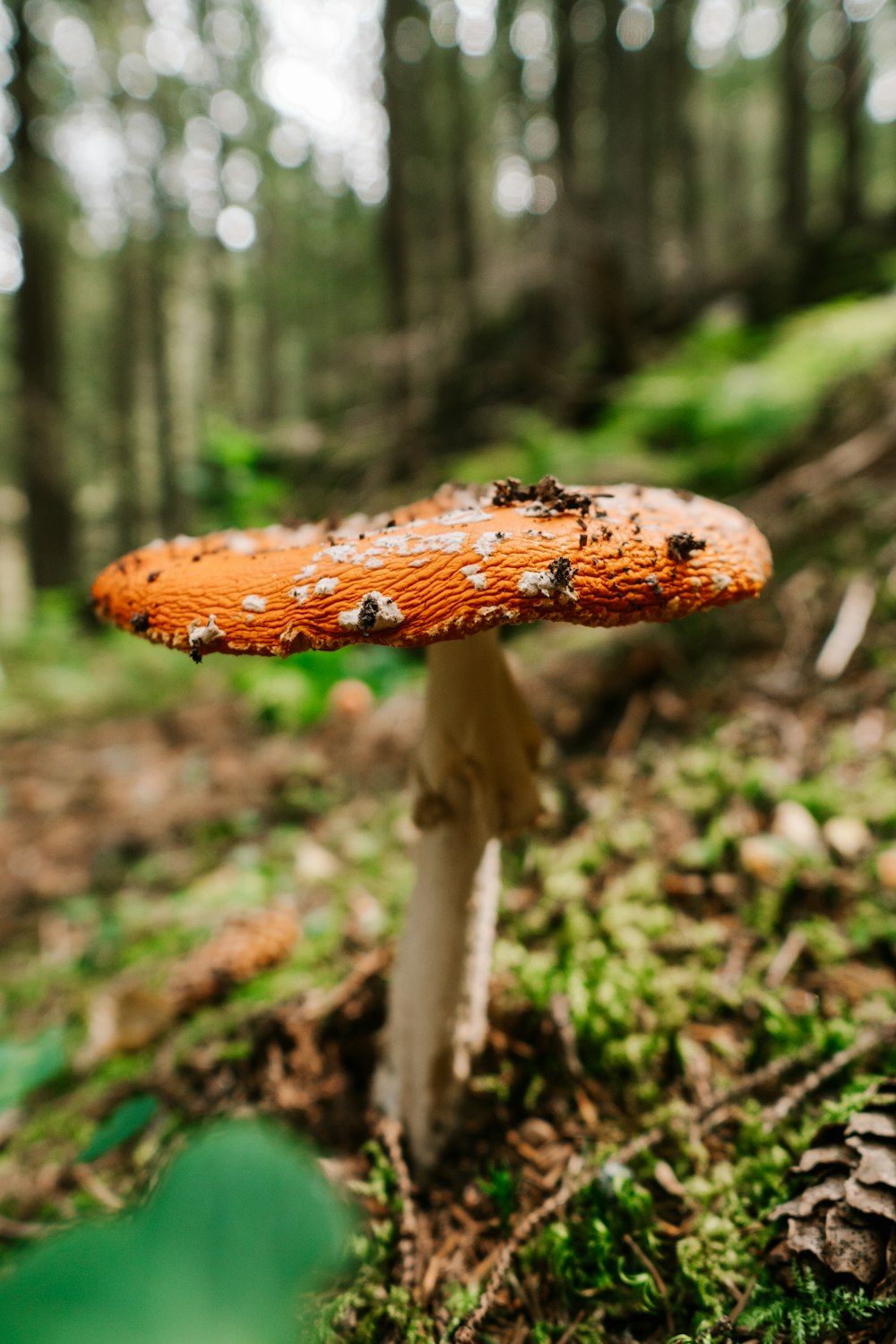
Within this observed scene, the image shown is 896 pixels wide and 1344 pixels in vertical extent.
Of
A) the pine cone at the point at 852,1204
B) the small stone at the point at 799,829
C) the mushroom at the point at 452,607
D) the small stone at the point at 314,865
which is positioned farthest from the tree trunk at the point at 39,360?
the pine cone at the point at 852,1204

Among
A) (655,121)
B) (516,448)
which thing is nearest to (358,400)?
(655,121)

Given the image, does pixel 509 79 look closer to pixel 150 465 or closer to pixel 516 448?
pixel 150 465

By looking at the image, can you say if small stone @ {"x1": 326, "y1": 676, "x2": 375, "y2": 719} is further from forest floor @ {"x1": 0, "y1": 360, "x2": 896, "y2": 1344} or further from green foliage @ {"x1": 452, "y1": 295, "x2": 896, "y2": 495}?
green foliage @ {"x1": 452, "y1": 295, "x2": 896, "y2": 495}

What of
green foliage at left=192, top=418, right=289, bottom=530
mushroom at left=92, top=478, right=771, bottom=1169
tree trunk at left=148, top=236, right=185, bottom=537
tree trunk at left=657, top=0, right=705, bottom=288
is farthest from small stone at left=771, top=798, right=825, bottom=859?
tree trunk at left=148, top=236, right=185, bottom=537

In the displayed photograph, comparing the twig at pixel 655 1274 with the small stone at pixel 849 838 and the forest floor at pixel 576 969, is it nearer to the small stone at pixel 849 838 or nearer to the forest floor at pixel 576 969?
the forest floor at pixel 576 969

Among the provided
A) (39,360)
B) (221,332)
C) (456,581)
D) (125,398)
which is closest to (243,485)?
(456,581)

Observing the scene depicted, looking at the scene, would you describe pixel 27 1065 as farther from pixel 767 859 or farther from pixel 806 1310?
pixel 767 859

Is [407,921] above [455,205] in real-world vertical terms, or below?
below
